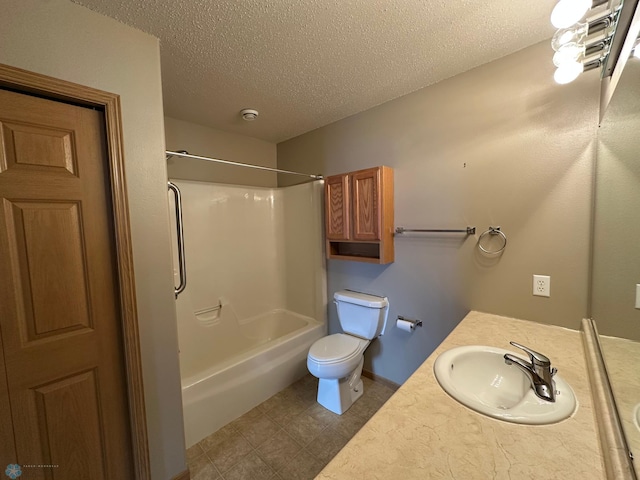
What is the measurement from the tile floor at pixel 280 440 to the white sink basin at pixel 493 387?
102 centimetres

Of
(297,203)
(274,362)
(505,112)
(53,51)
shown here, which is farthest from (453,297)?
(53,51)

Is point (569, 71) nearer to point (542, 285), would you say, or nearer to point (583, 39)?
point (583, 39)

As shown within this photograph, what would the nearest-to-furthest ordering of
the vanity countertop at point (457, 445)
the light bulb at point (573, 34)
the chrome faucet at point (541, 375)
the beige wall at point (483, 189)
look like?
the vanity countertop at point (457, 445), the chrome faucet at point (541, 375), the light bulb at point (573, 34), the beige wall at point (483, 189)

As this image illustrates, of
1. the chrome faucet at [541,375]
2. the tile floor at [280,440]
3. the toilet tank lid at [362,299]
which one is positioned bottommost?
the tile floor at [280,440]

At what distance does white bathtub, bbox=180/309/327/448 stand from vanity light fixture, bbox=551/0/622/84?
93.4 inches

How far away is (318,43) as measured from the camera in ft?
4.54

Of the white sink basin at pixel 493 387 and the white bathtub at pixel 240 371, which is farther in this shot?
the white bathtub at pixel 240 371

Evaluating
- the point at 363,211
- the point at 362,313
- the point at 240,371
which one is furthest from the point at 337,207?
the point at 240,371

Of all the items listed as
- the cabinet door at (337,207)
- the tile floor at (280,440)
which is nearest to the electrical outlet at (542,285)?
the cabinet door at (337,207)

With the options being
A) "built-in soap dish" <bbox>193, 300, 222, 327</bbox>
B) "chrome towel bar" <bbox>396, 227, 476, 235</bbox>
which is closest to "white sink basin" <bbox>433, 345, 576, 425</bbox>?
"chrome towel bar" <bbox>396, 227, 476, 235</bbox>

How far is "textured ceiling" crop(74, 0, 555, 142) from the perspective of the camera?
1156 mm

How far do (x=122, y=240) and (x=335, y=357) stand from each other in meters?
1.49

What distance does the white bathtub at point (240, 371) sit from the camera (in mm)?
1667

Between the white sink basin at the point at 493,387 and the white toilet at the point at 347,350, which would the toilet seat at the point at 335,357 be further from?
the white sink basin at the point at 493,387
